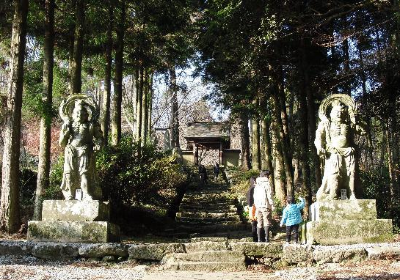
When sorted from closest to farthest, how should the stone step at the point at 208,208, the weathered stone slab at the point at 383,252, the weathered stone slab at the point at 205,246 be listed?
the weathered stone slab at the point at 383,252 < the weathered stone slab at the point at 205,246 < the stone step at the point at 208,208

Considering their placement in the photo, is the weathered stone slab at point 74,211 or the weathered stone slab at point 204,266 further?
the weathered stone slab at point 74,211

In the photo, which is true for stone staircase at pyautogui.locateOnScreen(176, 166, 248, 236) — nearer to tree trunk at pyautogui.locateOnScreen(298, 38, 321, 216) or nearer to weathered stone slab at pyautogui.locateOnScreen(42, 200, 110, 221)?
tree trunk at pyautogui.locateOnScreen(298, 38, 321, 216)

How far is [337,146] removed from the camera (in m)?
8.83

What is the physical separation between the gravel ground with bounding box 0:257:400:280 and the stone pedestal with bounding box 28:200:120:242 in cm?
83

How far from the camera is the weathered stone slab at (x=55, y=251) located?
7652 mm

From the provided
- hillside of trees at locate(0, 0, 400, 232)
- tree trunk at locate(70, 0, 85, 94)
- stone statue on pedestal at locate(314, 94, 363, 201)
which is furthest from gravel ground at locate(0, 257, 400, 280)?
tree trunk at locate(70, 0, 85, 94)

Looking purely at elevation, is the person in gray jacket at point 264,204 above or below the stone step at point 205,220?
above

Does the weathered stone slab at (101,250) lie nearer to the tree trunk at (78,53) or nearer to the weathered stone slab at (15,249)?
the weathered stone slab at (15,249)

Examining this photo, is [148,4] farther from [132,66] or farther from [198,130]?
[198,130]

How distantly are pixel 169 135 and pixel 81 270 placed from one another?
116ft

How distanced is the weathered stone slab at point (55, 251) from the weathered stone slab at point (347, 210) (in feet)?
14.8

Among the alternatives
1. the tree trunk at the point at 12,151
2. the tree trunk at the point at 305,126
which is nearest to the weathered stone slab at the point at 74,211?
the tree trunk at the point at 12,151

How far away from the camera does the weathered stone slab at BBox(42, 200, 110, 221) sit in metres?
8.49

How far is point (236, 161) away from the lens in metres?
41.3
